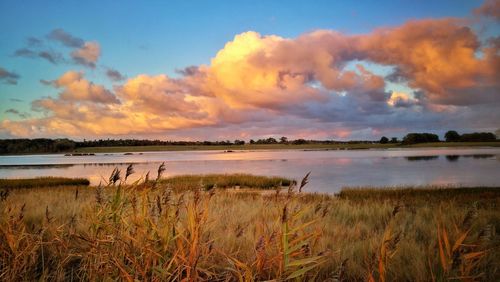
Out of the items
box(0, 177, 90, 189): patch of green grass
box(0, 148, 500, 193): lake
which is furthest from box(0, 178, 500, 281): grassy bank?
box(0, 177, 90, 189): patch of green grass

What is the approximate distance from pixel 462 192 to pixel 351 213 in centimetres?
1599

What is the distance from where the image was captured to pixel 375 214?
11695 mm

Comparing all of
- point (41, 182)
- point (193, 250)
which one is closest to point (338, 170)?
point (41, 182)

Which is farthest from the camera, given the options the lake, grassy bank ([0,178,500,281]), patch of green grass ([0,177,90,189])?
the lake

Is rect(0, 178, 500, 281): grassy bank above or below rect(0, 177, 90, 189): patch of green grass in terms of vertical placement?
above

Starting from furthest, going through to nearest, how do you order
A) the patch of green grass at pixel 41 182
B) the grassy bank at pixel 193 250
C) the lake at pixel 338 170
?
1. the lake at pixel 338 170
2. the patch of green grass at pixel 41 182
3. the grassy bank at pixel 193 250

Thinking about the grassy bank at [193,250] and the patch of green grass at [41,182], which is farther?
the patch of green grass at [41,182]

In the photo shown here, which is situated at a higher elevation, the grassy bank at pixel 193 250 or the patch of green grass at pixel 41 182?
the grassy bank at pixel 193 250

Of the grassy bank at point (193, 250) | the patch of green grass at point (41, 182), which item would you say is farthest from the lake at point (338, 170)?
the grassy bank at point (193, 250)

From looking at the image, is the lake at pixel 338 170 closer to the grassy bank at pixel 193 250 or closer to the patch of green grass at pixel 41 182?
the patch of green grass at pixel 41 182

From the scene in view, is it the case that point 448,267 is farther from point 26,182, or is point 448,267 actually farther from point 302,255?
point 26,182

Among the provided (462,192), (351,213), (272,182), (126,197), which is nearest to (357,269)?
(126,197)

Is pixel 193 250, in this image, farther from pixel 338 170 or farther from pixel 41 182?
pixel 338 170

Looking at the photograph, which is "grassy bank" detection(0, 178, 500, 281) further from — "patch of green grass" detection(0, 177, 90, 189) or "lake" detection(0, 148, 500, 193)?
"patch of green grass" detection(0, 177, 90, 189)
